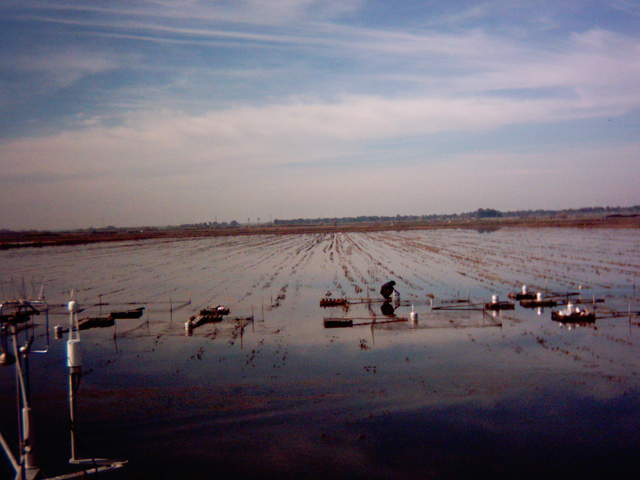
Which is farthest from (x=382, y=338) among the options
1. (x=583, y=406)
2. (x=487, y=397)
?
(x=583, y=406)

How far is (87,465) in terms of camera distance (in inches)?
523

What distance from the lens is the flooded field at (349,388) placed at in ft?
44.5

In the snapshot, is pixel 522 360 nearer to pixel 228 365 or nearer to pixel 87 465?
pixel 228 365

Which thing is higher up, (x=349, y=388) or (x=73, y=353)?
(x=73, y=353)

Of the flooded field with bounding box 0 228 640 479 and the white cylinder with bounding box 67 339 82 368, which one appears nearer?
the white cylinder with bounding box 67 339 82 368

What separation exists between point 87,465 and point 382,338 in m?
14.9

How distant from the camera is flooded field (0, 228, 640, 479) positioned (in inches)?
534

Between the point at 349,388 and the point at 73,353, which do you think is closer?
the point at 73,353

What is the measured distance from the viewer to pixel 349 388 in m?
18.4

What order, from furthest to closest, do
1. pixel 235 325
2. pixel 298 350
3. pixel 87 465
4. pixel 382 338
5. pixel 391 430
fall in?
1. pixel 235 325
2. pixel 382 338
3. pixel 298 350
4. pixel 391 430
5. pixel 87 465

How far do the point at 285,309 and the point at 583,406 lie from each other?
19.9 meters

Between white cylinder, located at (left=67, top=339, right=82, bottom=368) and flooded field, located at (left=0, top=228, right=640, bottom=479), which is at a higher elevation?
white cylinder, located at (left=67, top=339, right=82, bottom=368)

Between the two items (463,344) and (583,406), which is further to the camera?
(463,344)

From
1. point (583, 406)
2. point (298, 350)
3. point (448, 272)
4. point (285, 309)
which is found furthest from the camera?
point (448, 272)
